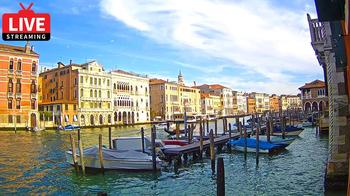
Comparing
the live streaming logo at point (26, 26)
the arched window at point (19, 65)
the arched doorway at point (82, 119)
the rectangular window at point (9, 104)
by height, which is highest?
the arched window at point (19, 65)

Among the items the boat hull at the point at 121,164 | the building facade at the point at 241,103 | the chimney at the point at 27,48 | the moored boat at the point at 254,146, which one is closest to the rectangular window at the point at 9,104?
the chimney at the point at 27,48

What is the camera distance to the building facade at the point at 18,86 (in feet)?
125

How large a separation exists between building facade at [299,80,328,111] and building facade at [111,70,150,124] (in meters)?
25.3

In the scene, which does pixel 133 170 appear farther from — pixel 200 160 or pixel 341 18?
pixel 341 18

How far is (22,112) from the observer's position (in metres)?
39.4

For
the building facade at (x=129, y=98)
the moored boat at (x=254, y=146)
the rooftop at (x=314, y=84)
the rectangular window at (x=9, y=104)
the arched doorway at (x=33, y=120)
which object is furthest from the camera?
the building facade at (x=129, y=98)

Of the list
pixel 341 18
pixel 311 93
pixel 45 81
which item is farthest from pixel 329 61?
pixel 45 81

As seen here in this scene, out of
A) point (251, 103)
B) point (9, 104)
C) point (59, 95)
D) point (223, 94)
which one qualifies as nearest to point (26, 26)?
point (9, 104)

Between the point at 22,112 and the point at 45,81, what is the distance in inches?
494

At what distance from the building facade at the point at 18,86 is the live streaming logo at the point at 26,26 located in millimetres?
32955

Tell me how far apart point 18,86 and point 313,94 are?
1511 inches

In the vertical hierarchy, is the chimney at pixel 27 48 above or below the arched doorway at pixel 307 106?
above

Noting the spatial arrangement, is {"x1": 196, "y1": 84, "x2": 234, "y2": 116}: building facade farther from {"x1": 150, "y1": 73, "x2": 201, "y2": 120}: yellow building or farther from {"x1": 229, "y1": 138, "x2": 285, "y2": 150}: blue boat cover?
{"x1": 229, "y1": 138, "x2": 285, "y2": 150}: blue boat cover

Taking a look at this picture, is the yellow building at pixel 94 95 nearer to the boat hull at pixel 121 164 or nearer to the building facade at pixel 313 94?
the building facade at pixel 313 94
